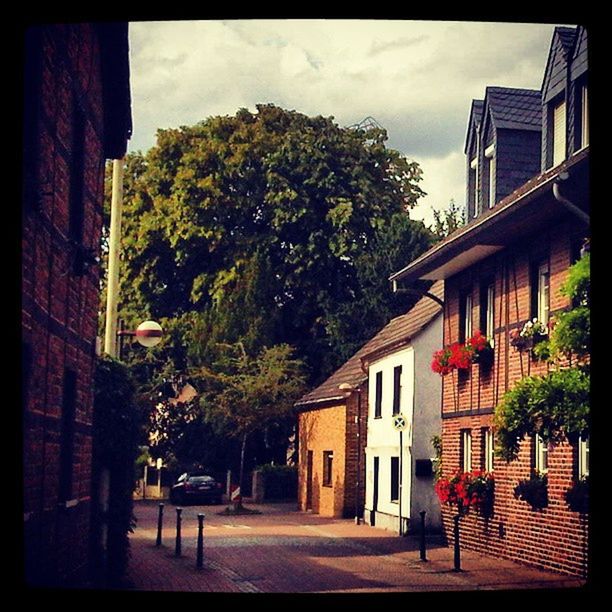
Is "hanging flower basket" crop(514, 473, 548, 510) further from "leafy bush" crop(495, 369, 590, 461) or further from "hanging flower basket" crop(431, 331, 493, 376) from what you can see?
"hanging flower basket" crop(431, 331, 493, 376)

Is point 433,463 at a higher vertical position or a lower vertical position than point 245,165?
lower

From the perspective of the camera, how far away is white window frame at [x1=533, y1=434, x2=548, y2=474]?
10.3m

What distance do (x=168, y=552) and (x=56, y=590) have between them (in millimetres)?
1535

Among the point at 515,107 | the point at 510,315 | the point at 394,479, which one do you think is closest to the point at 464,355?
the point at 510,315

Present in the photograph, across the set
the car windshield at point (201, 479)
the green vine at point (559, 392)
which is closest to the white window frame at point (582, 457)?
the green vine at point (559, 392)

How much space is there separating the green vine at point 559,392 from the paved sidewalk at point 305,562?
0.94 m

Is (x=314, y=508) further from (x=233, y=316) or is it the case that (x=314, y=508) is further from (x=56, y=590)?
(x=56, y=590)

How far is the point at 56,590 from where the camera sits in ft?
24.8

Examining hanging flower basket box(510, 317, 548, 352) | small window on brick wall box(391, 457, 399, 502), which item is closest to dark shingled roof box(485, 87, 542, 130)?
hanging flower basket box(510, 317, 548, 352)

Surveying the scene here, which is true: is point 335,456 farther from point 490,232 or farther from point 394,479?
point 490,232

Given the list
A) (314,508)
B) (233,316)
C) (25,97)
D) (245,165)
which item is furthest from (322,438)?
(25,97)

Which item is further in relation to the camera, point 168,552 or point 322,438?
point 322,438

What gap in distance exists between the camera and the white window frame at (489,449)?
9.84 m

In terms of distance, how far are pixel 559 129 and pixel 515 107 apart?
101 cm
